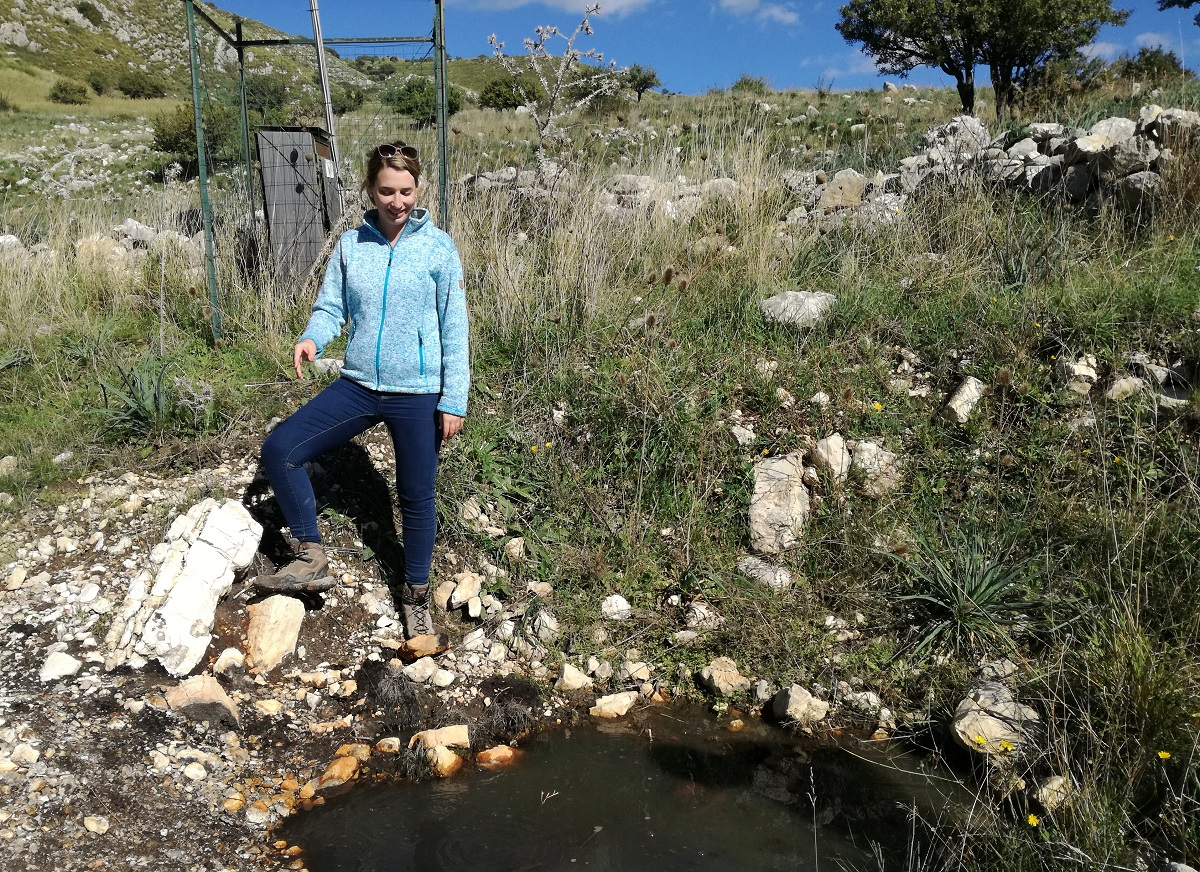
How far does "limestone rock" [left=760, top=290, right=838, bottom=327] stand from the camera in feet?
16.1

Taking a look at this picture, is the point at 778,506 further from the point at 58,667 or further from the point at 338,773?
the point at 58,667

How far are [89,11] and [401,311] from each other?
5926 centimetres

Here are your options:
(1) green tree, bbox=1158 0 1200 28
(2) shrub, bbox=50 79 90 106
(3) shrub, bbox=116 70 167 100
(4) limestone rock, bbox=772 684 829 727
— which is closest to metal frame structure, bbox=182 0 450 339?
(4) limestone rock, bbox=772 684 829 727

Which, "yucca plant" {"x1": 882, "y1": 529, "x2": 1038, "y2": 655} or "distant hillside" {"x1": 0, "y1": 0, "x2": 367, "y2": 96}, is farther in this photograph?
"distant hillside" {"x1": 0, "y1": 0, "x2": 367, "y2": 96}

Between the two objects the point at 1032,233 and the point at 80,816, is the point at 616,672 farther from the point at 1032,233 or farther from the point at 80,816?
the point at 1032,233

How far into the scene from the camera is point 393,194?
288cm

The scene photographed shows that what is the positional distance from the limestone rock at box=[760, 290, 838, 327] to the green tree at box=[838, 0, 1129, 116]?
1078cm

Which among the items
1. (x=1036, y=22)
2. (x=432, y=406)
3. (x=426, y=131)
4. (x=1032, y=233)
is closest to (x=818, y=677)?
(x=432, y=406)

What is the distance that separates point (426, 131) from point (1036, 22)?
13.1 metres

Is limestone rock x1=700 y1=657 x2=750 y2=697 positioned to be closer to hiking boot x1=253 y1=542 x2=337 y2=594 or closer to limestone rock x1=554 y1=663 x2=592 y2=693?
limestone rock x1=554 y1=663 x2=592 y2=693

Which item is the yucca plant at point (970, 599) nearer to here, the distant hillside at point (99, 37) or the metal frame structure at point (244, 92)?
the metal frame structure at point (244, 92)

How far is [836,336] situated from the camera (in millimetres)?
4824

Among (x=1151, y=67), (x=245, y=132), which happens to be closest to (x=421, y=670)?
(x=245, y=132)

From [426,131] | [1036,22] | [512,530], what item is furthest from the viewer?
[1036,22]
